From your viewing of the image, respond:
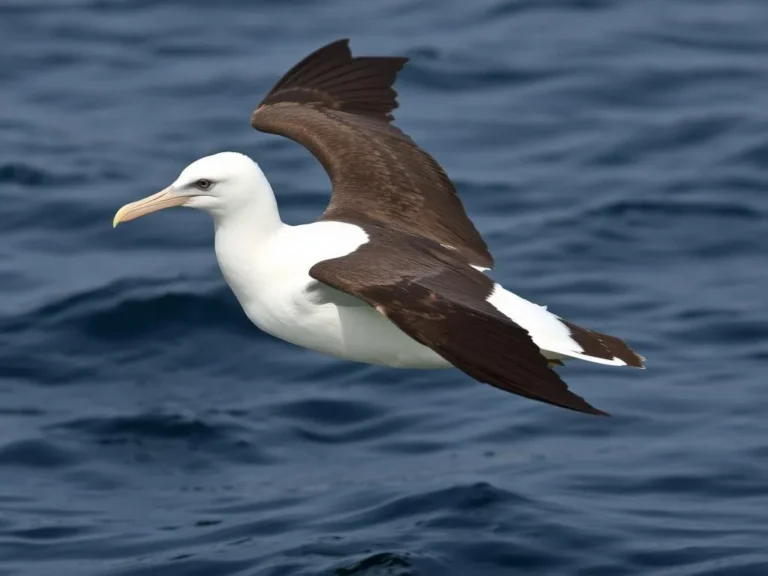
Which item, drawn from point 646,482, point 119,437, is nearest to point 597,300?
point 646,482

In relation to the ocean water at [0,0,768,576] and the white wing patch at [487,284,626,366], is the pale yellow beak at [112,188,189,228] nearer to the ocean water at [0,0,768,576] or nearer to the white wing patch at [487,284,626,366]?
the white wing patch at [487,284,626,366]

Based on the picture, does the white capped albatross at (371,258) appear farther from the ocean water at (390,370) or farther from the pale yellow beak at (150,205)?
the ocean water at (390,370)

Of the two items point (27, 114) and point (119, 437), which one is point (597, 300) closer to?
point (119, 437)

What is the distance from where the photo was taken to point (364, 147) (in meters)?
12.7

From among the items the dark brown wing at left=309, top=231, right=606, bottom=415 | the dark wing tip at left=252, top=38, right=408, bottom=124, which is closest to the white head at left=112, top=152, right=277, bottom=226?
the dark brown wing at left=309, top=231, right=606, bottom=415

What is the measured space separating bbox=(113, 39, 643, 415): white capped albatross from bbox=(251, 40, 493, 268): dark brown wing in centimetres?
1

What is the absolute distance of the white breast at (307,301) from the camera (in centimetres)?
1089

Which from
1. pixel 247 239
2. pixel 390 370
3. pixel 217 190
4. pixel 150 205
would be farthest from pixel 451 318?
pixel 390 370

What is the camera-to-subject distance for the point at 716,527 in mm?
13820

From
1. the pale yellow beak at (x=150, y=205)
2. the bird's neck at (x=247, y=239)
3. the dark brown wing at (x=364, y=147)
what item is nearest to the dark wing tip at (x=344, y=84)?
the dark brown wing at (x=364, y=147)

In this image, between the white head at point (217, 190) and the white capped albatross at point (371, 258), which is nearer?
the white capped albatross at point (371, 258)

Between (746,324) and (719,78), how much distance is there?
596cm

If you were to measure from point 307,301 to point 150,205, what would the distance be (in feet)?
3.61

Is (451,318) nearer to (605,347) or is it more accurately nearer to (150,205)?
(605,347)
